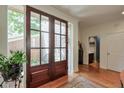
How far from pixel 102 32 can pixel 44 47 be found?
3.64 m

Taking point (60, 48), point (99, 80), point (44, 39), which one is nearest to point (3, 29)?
point (44, 39)

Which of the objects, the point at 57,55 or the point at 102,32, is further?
the point at 102,32

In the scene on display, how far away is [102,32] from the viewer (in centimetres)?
640

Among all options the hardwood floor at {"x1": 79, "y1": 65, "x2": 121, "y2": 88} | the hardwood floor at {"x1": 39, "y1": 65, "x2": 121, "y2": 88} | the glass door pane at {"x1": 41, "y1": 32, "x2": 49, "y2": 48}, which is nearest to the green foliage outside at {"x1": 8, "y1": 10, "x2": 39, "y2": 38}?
the glass door pane at {"x1": 41, "y1": 32, "x2": 49, "y2": 48}

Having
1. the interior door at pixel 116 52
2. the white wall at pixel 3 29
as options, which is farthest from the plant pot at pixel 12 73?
the interior door at pixel 116 52

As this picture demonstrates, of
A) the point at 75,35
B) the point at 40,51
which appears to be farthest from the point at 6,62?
the point at 75,35

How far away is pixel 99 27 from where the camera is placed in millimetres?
6574

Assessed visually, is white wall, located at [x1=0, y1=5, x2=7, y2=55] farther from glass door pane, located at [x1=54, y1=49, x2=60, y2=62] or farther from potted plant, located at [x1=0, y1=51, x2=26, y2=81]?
glass door pane, located at [x1=54, y1=49, x2=60, y2=62]

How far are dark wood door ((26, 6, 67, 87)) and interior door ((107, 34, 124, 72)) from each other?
2350 millimetres

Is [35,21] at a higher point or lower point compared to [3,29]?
higher

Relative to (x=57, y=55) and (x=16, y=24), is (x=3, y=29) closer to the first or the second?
(x=16, y=24)

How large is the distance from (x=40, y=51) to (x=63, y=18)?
158 centimetres

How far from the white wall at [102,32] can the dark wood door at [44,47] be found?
239cm
